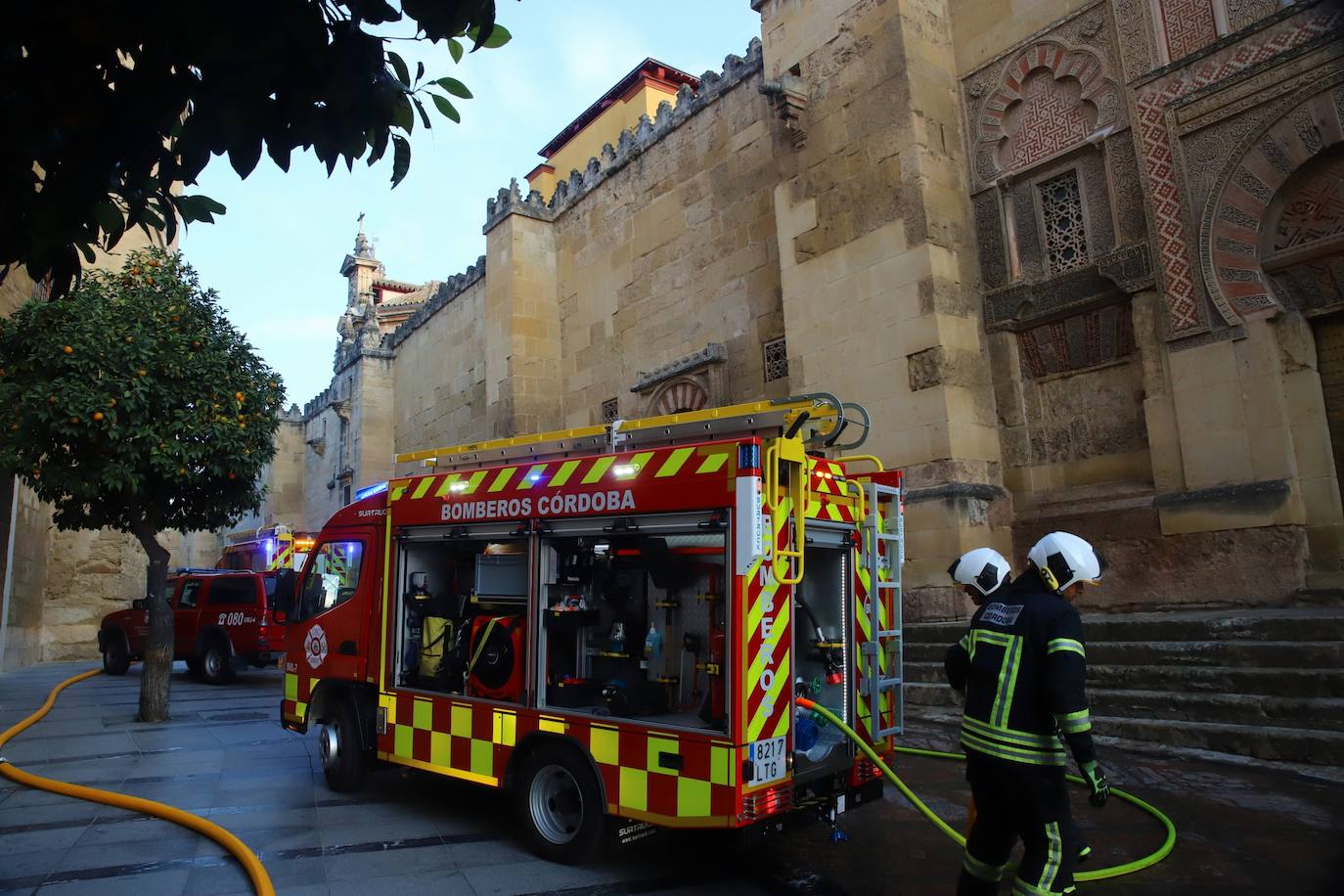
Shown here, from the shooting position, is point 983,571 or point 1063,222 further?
point 1063,222

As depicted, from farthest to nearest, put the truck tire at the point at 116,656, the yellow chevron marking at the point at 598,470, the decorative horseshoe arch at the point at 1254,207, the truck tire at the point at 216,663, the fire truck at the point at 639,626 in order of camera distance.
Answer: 1. the truck tire at the point at 116,656
2. the truck tire at the point at 216,663
3. the decorative horseshoe arch at the point at 1254,207
4. the yellow chevron marking at the point at 598,470
5. the fire truck at the point at 639,626

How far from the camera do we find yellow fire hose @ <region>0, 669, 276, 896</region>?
4.54 meters

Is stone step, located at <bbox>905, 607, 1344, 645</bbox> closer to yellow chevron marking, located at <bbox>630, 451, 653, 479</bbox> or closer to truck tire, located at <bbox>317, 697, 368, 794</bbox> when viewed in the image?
yellow chevron marking, located at <bbox>630, 451, 653, 479</bbox>

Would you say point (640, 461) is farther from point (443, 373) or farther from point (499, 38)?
point (443, 373)

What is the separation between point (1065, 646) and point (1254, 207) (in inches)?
261

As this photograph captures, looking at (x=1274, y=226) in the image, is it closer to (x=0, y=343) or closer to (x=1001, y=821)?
(x=1001, y=821)

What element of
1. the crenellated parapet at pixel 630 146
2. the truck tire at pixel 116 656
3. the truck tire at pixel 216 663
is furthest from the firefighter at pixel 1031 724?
the truck tire at pixel 116 656

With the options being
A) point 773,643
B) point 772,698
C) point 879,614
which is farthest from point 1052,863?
point 879,614

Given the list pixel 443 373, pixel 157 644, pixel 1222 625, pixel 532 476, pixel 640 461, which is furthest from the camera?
pixel 443 373

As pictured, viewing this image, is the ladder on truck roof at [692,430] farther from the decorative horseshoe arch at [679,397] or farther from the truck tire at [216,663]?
the truck tire at [216,663]

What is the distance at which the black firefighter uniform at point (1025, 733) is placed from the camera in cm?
328

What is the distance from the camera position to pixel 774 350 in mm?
12773

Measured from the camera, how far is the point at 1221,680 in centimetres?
666

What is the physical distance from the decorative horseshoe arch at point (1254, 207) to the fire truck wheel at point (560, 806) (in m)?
7.11
